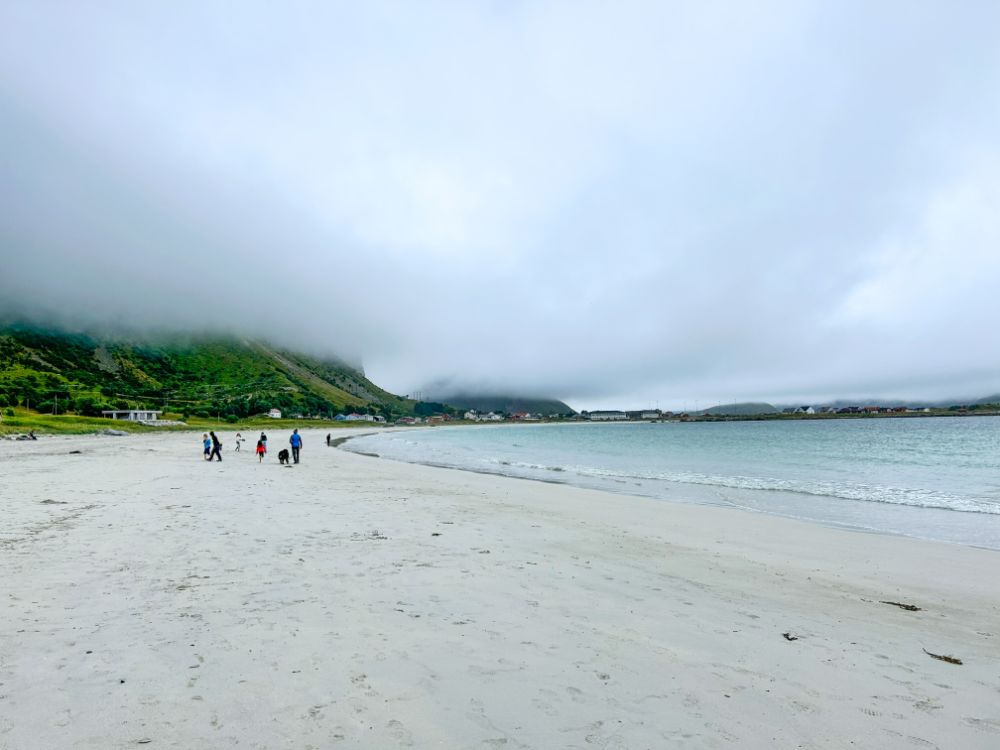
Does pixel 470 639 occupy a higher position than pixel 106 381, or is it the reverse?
pixel 106 381

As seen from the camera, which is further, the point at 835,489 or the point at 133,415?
the point at 133,415

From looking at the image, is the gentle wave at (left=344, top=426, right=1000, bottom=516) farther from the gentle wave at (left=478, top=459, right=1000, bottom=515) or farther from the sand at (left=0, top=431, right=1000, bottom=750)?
the sand at (left=0, top=431, right=1000, bottom=750)

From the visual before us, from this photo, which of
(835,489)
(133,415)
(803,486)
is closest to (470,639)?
(835,489)

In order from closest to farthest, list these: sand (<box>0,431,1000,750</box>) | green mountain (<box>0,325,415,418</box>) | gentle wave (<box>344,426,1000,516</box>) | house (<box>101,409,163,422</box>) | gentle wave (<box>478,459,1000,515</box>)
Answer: sand (<box>0,431,1000,750</box>) < gentle wave (<box>478,459,1000,515</box>) < gentle wave (<box>344,426,1000,516</box>) < house (<box>101,409,163,422</box>) < green mountain (<box>0,325,415,418</box>)

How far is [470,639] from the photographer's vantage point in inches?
248

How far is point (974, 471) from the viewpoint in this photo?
39.2m

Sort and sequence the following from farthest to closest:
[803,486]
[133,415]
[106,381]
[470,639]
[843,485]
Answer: [106,381] < [133,415] < [843,485] < [803,486] < [470,639]

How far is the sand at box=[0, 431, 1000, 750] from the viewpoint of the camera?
445 centimetres

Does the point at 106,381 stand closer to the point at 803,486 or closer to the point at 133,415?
the point at 133,415

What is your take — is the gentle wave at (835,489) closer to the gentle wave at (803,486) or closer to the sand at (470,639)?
the gentle wave at (803,486)

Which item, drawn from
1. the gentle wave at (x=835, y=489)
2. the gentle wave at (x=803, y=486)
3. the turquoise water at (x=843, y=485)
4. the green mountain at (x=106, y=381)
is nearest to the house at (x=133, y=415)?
the green mountain at (x=106, y=381)

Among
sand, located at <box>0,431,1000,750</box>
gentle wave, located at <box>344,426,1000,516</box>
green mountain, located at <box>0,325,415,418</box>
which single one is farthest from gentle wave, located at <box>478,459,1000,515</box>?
green mountain, located at <box>0,325,415,418</box>

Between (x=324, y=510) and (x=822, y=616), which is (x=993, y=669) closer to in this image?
(x=822, y=616)

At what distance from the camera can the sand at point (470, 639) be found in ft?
14.6
